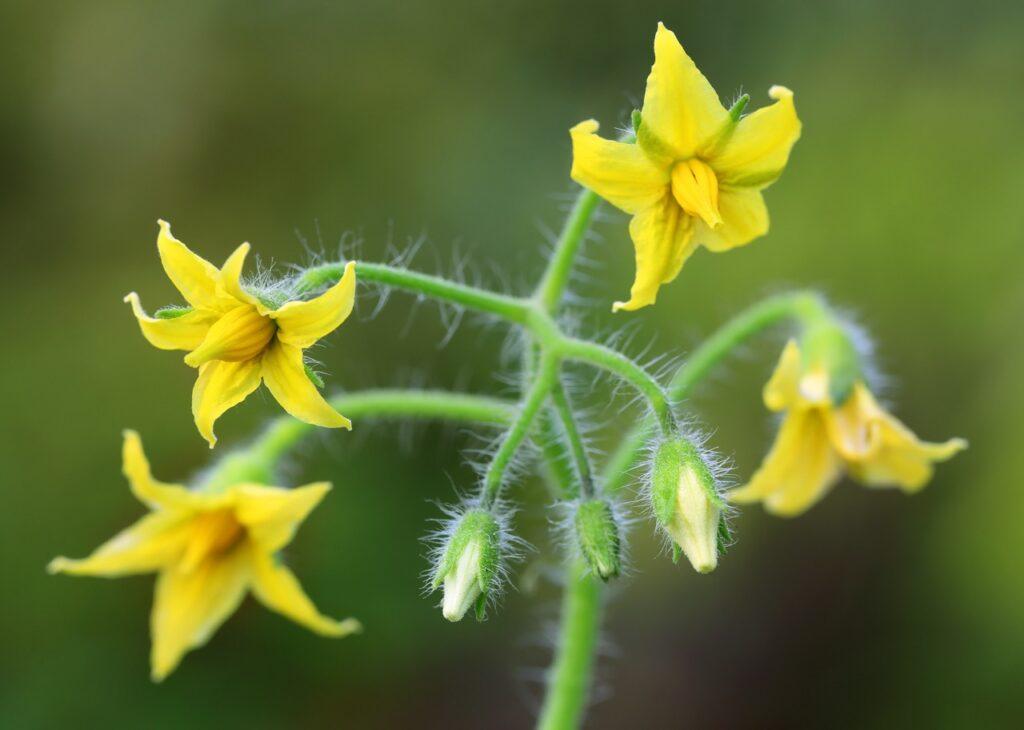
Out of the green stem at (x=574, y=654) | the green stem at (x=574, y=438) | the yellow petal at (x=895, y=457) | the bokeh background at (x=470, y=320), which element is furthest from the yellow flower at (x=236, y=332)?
the bokeh background at (x=470, y=320)

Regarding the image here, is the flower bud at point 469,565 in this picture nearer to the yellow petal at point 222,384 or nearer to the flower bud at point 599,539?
the flower bud at point 599,539

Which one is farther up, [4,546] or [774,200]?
[774,200]

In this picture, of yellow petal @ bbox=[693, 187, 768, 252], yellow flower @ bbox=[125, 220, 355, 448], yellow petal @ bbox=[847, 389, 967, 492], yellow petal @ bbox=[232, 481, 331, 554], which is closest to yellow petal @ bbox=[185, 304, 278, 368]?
yellow flower @ bbox=[125, 220, 355, 448]

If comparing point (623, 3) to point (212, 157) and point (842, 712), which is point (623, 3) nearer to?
point (212, 157)

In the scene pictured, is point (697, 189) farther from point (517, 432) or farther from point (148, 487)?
point (148, 487)

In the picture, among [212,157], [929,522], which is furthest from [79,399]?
[929,522]

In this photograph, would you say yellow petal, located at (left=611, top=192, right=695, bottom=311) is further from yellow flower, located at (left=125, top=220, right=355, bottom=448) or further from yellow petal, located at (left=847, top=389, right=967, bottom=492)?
yellow petal, located at (left=847, top=389, right=967, bottom=492)
